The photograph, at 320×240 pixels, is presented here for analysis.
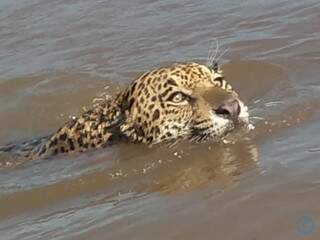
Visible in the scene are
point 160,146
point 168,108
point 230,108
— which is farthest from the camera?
point 168,108

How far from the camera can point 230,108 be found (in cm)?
782

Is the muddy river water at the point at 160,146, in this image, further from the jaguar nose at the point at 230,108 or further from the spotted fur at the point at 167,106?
the jaguar nose at the point at 230,108

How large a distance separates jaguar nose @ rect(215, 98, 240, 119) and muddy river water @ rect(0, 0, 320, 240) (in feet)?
0.94

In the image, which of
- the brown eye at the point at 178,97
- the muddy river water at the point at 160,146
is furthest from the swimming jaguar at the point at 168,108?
the muddy river water at the point at 160,146

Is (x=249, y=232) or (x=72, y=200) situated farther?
(x=72, y=200)

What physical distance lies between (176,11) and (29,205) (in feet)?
22.6

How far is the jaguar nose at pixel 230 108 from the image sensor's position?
7.82 meters

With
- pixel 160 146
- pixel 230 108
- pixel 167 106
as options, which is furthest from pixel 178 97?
pixel 230 108

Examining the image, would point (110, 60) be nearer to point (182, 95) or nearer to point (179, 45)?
point (179, 45)

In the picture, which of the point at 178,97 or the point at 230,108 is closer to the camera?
the point at 230,108

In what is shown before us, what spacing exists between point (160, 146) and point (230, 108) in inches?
28.2

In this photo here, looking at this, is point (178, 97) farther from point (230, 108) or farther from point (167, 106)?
point (230, 108)

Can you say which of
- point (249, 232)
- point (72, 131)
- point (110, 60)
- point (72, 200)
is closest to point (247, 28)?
point (110, 60)

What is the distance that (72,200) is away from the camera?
7453mm
